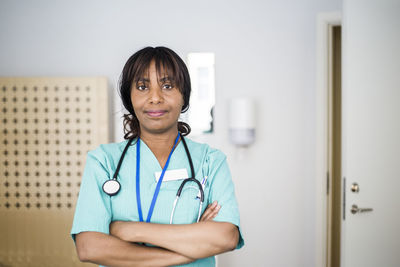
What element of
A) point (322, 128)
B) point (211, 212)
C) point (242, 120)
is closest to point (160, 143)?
point (211, 212)

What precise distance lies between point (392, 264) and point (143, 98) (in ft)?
5.25

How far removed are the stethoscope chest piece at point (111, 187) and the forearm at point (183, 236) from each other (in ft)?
0.33

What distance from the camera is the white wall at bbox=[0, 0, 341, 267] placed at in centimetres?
213

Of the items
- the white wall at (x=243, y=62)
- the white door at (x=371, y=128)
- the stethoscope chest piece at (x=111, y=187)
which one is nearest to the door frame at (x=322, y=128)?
the white wall at (x=243, y=62)

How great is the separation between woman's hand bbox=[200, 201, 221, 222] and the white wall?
1.14 metres

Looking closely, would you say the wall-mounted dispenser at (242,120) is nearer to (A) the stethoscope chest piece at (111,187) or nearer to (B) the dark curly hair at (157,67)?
(B) the dark curly hair at (157,67)

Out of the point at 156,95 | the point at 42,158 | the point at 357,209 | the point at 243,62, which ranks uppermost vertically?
the point at 243,62

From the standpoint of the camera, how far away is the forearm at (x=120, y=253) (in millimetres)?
926

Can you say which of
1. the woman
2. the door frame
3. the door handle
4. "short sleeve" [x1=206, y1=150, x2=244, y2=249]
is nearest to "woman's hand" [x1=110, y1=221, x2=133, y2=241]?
the woman

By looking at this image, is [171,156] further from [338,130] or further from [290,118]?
[338,130]

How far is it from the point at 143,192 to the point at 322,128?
1448 millimetres

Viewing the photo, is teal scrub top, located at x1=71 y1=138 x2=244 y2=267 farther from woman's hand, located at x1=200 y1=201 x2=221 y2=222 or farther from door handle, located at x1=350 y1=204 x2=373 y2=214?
door handle, located at x1=350 y1=204 x2=373 y2=214

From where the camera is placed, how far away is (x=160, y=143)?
1.12 metres

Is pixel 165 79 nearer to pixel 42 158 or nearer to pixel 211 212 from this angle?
pixel 211 212
